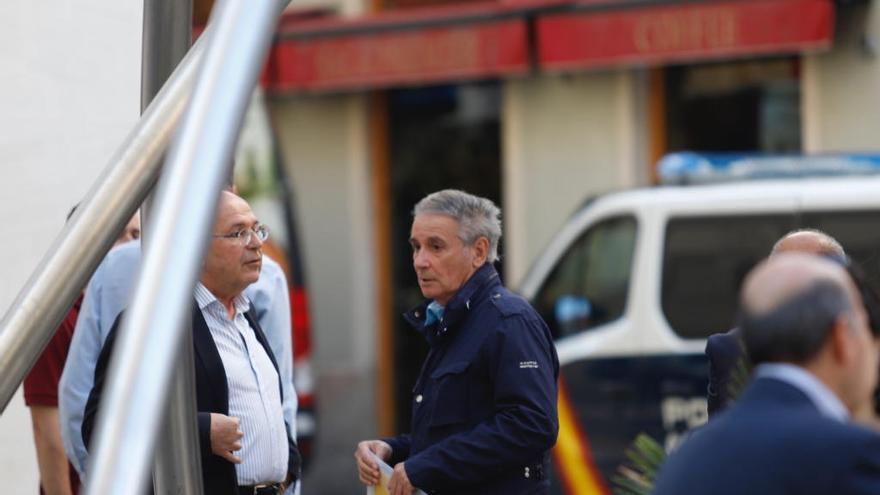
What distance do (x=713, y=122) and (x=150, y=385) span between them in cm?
1085

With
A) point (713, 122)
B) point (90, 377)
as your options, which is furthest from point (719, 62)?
point (90, 377)

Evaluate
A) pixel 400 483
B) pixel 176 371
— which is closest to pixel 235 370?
pixel 400 483

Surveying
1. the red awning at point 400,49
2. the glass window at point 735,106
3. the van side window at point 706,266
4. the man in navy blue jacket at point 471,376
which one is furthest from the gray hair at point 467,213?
the red awning at point 400,49

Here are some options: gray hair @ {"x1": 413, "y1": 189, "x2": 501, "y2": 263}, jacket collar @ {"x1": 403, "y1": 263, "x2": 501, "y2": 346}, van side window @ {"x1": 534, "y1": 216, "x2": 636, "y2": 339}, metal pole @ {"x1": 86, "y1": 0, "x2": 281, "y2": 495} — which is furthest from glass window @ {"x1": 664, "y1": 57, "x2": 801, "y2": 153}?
metal pole @ {"x1": 86, "y1": 0, "x2": 281, "y2": 495}

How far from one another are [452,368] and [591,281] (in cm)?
481

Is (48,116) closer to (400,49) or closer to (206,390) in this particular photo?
(206,390)

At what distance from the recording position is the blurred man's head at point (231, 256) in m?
4.64

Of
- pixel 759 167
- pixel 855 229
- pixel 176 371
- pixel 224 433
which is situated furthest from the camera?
pixel 759 167

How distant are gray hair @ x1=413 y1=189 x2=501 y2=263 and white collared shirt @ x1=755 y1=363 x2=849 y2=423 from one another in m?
2.03

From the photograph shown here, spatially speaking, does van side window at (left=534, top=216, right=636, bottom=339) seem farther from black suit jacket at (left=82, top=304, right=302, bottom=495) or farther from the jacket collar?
black suit jacket at (left=82, top=304, right=302, bottom=495)

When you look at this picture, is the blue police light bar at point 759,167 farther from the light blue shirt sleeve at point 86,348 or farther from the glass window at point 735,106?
the light blue shirt sleeve at point 86,348

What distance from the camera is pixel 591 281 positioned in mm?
9203

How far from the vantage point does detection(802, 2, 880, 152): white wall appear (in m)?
12.0

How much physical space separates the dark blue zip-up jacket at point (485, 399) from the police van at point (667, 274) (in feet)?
13.8
